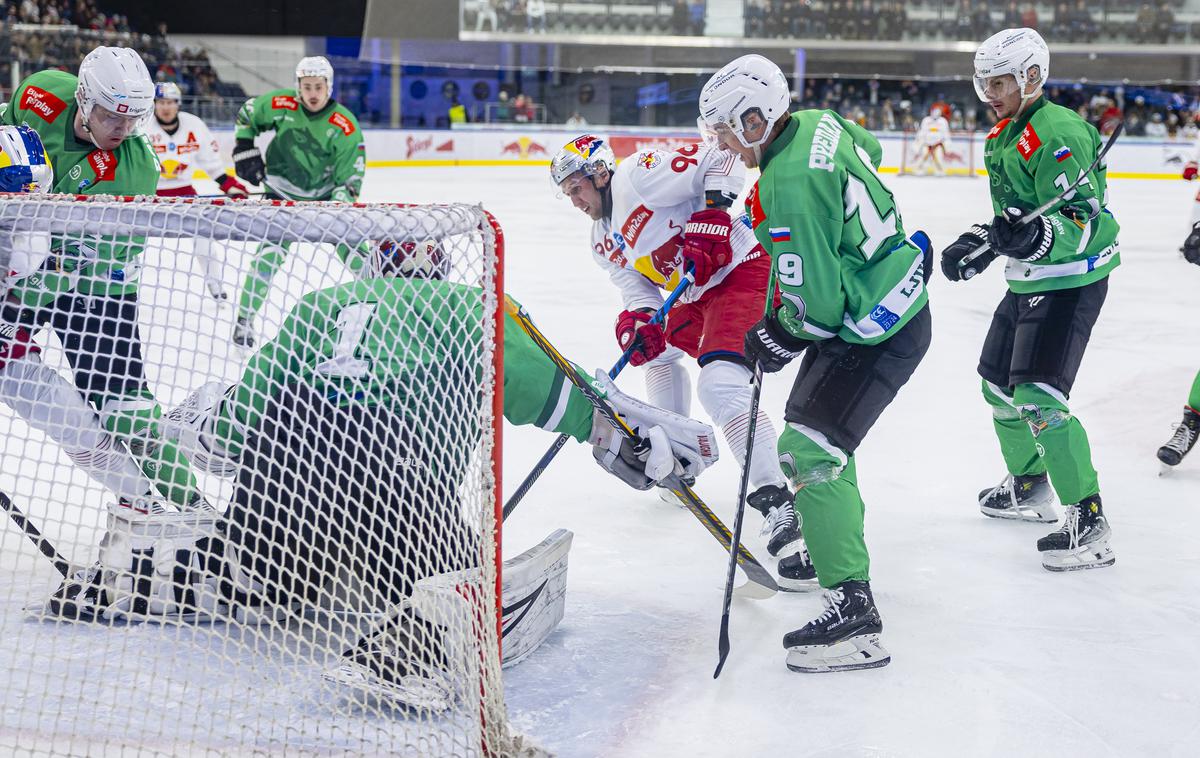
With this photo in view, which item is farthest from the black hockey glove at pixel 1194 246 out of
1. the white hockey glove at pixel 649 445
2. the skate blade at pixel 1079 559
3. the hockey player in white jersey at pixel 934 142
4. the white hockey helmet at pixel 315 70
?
the hockey player in white jersey at pixel 934 142

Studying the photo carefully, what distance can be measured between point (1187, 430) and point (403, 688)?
8.43ft

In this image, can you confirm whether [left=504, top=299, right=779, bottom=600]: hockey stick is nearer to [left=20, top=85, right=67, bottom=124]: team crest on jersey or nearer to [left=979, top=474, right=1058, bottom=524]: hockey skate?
[left=979, top=474, right=1058, bottom=524]: hockey skate

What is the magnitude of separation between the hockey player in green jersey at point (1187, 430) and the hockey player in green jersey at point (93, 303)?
2.67m

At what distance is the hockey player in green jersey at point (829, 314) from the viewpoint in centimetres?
202

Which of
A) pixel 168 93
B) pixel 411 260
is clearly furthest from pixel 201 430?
pixel 168 93

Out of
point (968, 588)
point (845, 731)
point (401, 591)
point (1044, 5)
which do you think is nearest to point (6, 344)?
point (401, 591)

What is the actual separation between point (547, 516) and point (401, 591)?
1091mm

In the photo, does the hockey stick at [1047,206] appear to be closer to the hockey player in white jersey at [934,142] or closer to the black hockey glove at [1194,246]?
the black hockey glove at [1194,246]

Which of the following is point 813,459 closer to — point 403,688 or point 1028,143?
point 403,688

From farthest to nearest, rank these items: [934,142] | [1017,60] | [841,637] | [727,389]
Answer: [934,142], [727,389], [1017,60], [841,637]

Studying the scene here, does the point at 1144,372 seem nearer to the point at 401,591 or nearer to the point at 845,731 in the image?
the point at 845,731

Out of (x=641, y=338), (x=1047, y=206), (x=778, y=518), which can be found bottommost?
(x=778, y=518)

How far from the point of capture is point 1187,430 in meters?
3.40

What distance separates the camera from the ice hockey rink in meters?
1.89
